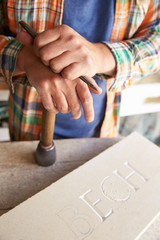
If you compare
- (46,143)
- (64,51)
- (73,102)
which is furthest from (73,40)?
(46,143)

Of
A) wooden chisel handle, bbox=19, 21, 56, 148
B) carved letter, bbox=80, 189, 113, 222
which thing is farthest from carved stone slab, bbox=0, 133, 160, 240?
wooden chisel handle, bbox=19, 21, 56, 148

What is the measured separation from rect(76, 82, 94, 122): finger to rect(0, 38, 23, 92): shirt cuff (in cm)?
Answer: 21

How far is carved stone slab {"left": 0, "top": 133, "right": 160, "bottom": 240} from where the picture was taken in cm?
43

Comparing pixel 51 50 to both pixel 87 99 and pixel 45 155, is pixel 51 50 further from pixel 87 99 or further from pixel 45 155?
pixel 45 155

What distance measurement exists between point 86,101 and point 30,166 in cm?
26

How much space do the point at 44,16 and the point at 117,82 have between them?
0.97 feet

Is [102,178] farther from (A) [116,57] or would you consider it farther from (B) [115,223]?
(A) [116,57]

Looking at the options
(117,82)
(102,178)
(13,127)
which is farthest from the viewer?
(13,127)

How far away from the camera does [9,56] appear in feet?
1.85

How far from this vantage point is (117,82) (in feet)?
2.23

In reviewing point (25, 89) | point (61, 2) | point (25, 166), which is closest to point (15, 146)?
point (25, 166)

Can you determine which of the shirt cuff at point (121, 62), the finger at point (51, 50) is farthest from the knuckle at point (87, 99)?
the shirt cuff at point (121, 62)

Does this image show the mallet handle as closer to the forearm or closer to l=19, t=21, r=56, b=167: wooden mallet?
l=19, t=21, r=56, b=167: wooden mallet

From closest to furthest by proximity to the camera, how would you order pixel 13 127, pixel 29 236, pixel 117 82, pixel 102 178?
1. pixel 29 236
2. pixel 102 178
3. pixel 117 82
4. pixel 13 127
